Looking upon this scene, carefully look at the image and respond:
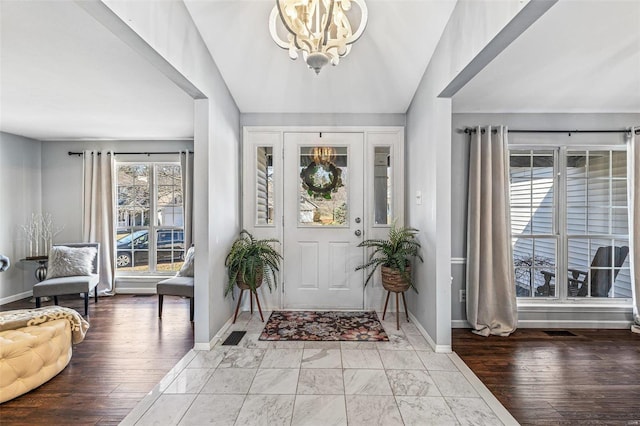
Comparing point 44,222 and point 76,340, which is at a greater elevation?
point 44,222

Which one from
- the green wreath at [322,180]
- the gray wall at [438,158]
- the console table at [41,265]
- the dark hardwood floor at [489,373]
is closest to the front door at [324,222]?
the green wreath at [322,180]

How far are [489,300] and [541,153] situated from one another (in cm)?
177

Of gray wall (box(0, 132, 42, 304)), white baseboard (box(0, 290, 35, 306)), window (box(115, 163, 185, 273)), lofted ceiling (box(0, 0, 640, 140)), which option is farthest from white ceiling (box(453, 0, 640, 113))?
white baseboard (box(0, 290, 35, 306))

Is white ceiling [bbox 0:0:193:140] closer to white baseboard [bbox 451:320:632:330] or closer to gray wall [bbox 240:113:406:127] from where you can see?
gray wall [bbox 240:113:406:127]

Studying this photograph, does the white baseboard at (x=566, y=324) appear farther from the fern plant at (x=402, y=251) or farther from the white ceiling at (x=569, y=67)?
the white ceiling at (x=569, y=67)

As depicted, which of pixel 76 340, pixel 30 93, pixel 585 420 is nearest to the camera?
pixel 585 420

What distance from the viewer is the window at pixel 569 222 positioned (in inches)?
136

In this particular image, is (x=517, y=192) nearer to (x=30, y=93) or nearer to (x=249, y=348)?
(x=249, y=348)

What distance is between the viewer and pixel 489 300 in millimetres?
3229

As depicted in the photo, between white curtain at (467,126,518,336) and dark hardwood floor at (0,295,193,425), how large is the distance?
295 cm

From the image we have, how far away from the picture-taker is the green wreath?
381 centimetres

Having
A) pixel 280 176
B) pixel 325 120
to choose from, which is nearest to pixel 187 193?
pixel 280 176

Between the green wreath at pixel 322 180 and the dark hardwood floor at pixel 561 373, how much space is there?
2103 mm

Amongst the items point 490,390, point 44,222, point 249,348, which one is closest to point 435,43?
point 490,390
